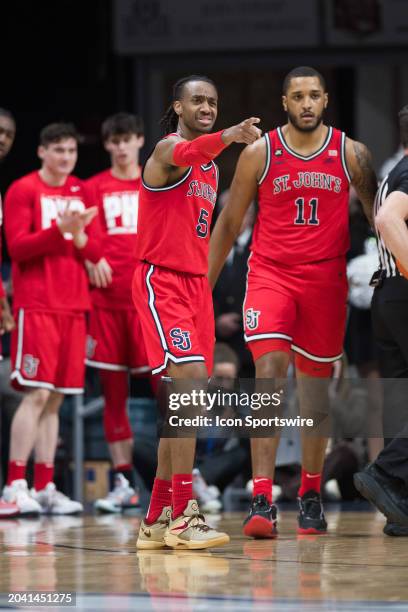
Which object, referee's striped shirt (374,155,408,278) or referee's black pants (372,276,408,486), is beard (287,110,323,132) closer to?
referee's striped shirt (374,155,408,278)

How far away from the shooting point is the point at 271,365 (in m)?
6.04

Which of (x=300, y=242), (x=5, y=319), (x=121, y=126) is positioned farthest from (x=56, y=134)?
(x=300, y=242)

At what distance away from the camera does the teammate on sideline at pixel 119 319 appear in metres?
7.97

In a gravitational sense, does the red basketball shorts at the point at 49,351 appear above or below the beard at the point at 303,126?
below

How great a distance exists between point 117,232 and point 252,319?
2.16 meters

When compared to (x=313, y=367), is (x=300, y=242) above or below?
above

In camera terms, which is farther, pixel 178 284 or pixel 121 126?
pixel 121 126

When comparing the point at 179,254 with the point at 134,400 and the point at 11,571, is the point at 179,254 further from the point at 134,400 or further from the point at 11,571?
the point at 134,400

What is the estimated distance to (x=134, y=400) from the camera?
29.8 ft

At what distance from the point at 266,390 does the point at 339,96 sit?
715cm

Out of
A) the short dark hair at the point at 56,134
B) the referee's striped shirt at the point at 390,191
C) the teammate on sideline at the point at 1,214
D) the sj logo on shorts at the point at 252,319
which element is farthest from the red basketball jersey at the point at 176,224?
the short dark hair at the point at 56,134

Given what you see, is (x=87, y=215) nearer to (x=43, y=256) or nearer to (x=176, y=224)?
(x=43, y=256)

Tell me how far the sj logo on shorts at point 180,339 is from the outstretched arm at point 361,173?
1.41 metres

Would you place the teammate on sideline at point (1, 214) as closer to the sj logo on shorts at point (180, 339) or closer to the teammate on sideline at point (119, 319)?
the teammate on sideline at point (119, 319)
